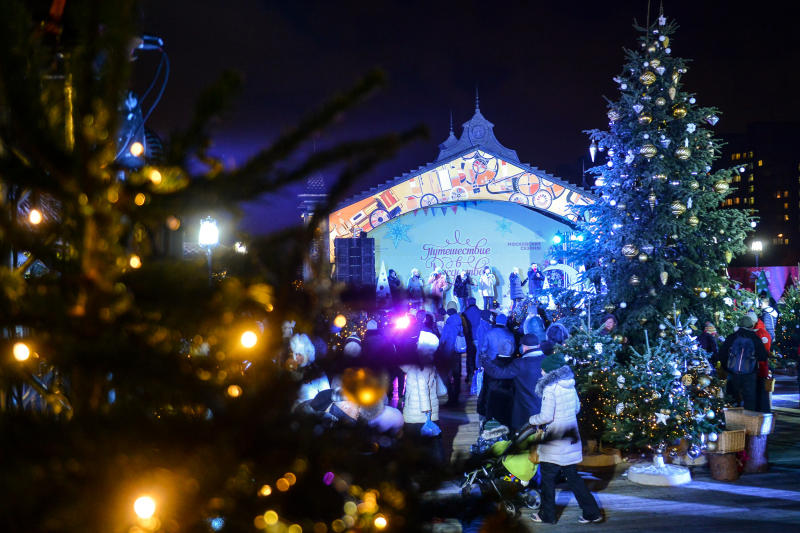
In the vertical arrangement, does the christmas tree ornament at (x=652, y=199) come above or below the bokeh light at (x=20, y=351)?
above

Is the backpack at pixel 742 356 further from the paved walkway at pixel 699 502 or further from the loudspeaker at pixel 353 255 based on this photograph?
the loudspeaker at pixel 353 255

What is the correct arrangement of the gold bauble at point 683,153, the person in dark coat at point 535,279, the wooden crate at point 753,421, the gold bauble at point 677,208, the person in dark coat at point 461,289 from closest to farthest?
the wooden crate at point 753,421 < the gold bauble at point 677,208 < the gold bauble at point 683,153 < the person in dark coat at point 535,279 < the person in dark coat at point 461,289

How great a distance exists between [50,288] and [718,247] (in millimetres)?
13304

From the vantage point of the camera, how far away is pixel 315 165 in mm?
1078

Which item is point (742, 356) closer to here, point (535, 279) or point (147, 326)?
point (147, 326)

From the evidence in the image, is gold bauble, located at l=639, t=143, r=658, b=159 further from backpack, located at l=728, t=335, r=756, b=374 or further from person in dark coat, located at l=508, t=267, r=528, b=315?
person in dark coat, located at l=508, t=267, r=528, b=315

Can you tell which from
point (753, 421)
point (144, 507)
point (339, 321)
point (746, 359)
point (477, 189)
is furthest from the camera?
point (477, 189)

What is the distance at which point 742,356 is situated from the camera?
31.9ft

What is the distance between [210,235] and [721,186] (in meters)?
12.8

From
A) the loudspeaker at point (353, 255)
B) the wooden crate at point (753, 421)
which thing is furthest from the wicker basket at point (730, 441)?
the loudspeaker at point (353, 255)

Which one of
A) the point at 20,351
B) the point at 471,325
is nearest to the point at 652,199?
the point at 471,325

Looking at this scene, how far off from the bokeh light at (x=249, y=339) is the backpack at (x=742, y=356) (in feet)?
33.4

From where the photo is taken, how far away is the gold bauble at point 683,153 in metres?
11.9

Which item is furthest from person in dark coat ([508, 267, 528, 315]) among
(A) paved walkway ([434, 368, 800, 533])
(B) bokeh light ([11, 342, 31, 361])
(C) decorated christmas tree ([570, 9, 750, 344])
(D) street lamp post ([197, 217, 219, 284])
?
(B) bokeh light ([11, 342, 31, 361])
